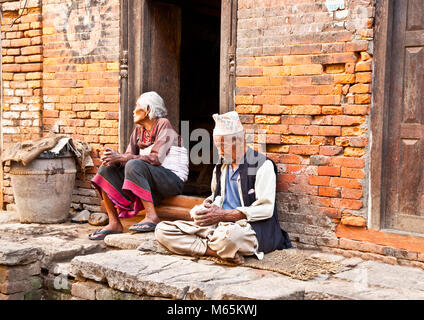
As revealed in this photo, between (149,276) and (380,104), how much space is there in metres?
2.36

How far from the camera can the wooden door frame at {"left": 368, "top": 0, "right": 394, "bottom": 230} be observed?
4.55 meters

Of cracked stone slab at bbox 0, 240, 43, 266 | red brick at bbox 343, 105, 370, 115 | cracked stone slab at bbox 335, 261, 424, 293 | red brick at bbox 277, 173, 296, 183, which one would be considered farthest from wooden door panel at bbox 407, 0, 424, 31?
cracked stone slab at bbox 0, 240, 43, 266

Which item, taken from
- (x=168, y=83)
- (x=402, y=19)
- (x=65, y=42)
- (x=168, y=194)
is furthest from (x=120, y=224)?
(x=402, y=19)

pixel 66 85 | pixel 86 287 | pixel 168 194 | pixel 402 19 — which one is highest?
pixel 402 19

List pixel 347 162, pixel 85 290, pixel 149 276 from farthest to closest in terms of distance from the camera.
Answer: pixel 347 162 → pixel 85 290 → pixel 149 276

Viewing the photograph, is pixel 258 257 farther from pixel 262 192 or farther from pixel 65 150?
pixel 65 150

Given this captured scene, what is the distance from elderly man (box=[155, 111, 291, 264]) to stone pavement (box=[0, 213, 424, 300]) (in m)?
0.14

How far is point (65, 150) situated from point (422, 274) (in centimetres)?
404

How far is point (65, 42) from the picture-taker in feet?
21.7

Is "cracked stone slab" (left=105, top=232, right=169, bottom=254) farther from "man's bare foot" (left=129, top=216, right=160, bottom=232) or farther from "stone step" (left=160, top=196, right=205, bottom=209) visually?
"stone step" (left=160, top=196, right=205, bottom=209)

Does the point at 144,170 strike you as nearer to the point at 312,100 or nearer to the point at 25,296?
the point at 25,296

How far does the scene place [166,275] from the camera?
4.06m

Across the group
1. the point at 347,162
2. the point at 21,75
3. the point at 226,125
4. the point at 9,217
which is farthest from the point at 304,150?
the point at 21,75

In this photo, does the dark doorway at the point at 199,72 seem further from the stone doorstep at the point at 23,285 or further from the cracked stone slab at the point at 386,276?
the cracked stone slab at the point at 386,276
